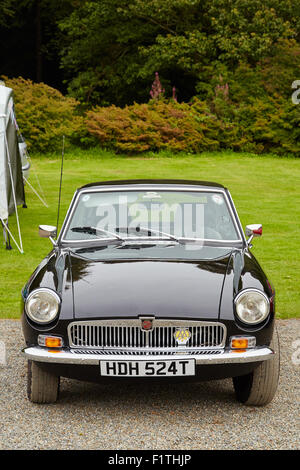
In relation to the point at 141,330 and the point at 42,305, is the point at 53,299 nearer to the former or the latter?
the point at 42,305

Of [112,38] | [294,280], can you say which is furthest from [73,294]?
[112,38]

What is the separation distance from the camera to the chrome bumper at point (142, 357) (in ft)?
15.1

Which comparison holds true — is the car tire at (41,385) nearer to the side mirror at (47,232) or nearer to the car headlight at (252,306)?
the car headlight at (252,306)

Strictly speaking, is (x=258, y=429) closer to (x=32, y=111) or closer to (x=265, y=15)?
(x=32, y=111)

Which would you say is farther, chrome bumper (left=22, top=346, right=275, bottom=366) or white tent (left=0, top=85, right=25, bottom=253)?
white tent (left=0, top=85, right=25, bottom=253)

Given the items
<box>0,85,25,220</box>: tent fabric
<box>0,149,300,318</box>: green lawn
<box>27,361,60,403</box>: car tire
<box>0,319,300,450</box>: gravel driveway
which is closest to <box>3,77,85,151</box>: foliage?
<box>0,149,300,318</box>: green lawn

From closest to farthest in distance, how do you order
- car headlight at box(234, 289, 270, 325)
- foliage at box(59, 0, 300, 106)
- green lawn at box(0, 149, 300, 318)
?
car headlight at box(234, 289, 270, 325), green lawn at box(0, 149, 300, 318), foliage at box(59, 0, 300, 106)

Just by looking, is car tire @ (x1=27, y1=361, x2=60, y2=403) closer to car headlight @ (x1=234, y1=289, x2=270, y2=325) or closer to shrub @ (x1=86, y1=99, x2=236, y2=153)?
car headlight @ (x1=234, y1=289, x2=270, y2=325)

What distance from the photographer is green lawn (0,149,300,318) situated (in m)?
9.95

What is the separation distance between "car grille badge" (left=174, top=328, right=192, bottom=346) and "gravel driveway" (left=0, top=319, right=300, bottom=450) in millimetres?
549

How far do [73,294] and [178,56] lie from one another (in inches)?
1059

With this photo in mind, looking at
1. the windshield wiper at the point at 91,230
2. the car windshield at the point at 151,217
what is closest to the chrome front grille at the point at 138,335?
the car windshield at the point at 151,217

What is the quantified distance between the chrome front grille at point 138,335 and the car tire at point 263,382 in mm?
417

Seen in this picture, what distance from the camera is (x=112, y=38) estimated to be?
3362 cm
